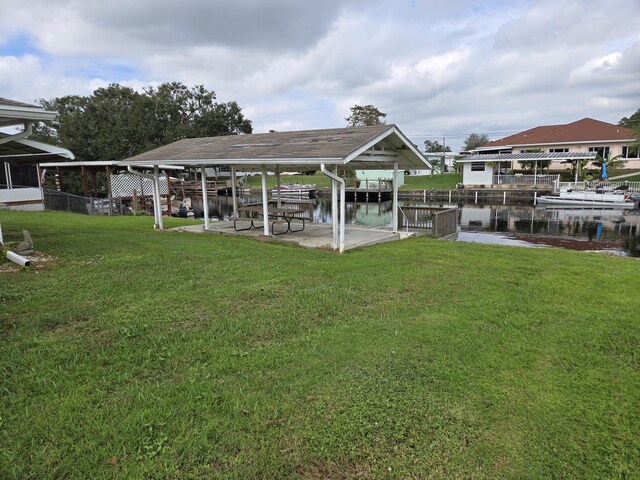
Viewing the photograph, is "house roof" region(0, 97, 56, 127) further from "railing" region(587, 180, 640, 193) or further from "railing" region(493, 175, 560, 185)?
"railing" region(493, 175, 560, 185)

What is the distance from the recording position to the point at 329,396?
3.46 metres

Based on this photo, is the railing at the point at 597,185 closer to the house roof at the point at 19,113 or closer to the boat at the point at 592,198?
the boat at the point at 592,198

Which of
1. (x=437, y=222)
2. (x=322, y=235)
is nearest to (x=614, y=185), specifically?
(x=437, y=222)

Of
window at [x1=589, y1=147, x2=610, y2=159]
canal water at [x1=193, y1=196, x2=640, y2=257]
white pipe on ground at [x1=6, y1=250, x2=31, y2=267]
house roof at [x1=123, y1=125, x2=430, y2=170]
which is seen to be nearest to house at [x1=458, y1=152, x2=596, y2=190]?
window at [x1=589, y1=147, x2=610, y2=159]

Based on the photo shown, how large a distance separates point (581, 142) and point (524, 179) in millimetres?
9666

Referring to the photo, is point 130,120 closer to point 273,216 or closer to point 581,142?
point 273,216

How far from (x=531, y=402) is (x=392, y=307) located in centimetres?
240

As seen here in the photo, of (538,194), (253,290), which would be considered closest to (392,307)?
(253,290)

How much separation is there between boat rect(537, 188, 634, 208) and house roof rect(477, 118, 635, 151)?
13.8 metres

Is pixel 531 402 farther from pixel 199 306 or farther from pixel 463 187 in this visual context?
pixel 463 187

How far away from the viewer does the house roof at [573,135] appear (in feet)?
141

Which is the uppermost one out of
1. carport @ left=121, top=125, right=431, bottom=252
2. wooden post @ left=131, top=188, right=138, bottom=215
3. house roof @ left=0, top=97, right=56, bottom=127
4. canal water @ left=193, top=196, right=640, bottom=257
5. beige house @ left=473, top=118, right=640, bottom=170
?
beige house @ left=473, top=118, right=640, bottom=170

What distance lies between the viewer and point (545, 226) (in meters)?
23.9

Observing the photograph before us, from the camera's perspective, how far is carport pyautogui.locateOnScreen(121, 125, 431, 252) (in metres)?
10.0
